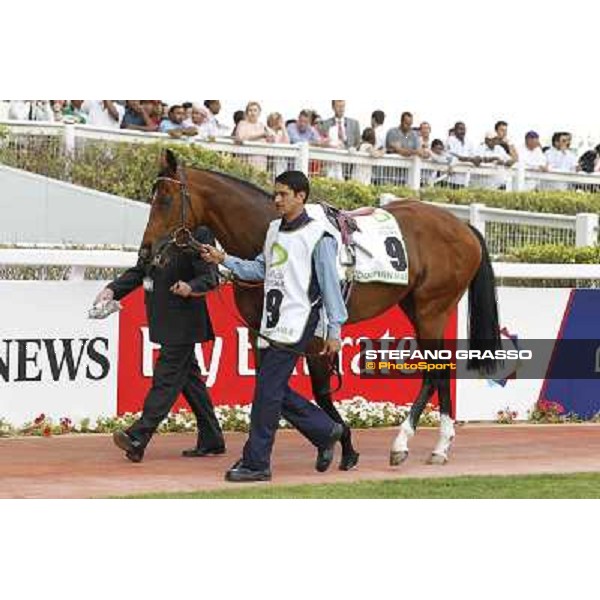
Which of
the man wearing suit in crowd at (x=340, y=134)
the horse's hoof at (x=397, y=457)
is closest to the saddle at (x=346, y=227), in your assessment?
the horse's hoof at (x=397, y=457)

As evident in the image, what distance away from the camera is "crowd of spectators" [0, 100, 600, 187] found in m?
18.8

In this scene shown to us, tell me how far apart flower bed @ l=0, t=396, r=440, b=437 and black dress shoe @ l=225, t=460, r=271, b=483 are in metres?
2.21

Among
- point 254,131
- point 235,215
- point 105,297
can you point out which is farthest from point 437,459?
point 254,131

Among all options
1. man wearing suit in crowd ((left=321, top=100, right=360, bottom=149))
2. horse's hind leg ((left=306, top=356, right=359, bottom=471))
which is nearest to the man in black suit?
horse's hind leg ((left=306, top=356, right=359, bottom=471))

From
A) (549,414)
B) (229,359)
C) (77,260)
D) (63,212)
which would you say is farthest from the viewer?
(63,212)

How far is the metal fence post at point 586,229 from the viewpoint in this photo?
17922mm

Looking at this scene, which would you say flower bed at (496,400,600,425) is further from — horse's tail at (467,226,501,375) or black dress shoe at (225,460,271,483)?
black dress shoe at (225,460,271,483)

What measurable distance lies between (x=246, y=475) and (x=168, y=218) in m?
1.73

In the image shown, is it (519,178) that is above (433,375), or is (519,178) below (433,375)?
above

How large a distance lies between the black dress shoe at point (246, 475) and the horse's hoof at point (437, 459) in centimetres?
147

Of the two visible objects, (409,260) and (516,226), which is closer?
(409,260)

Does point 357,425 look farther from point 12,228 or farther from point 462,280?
point 12,228

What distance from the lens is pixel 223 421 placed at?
12242 millimetres

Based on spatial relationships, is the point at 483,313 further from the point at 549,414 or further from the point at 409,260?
the point at 549,414
